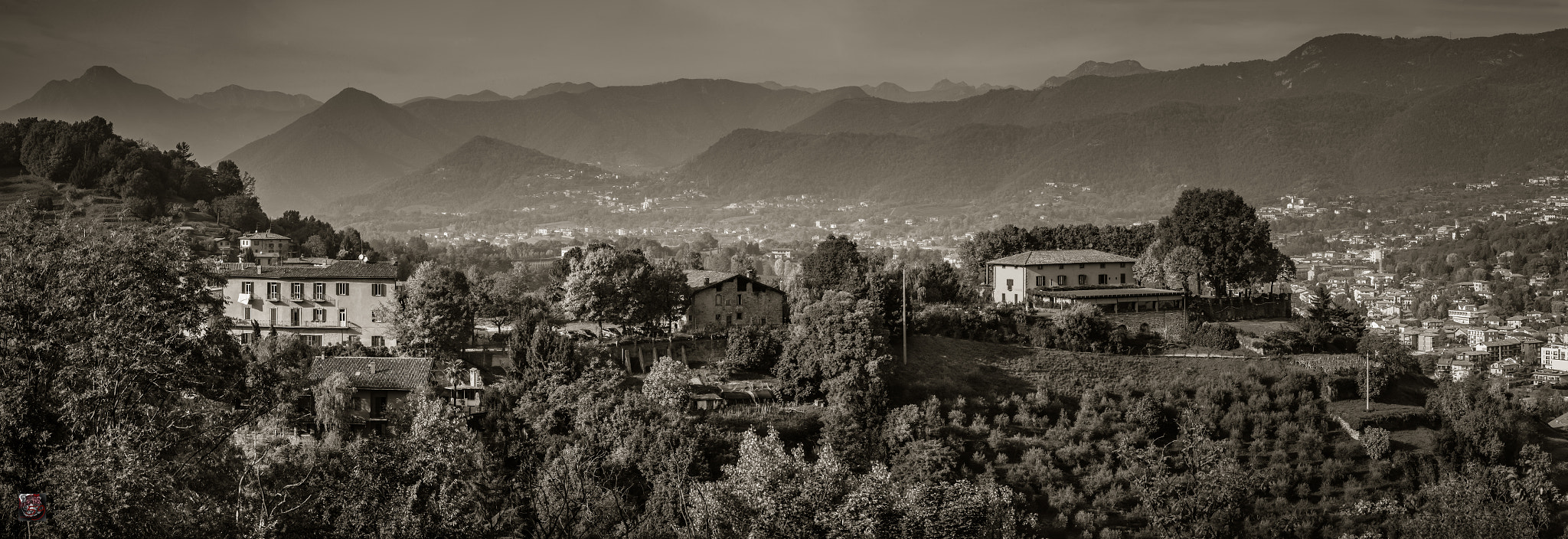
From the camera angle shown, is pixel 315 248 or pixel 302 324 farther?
pixel 315 248

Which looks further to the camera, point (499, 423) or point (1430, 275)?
point (1430, 275)

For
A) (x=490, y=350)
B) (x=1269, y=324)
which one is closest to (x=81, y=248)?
(x=490, y=350)

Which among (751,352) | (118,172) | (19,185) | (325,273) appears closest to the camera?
(751,352)

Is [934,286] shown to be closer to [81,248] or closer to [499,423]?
[499,423]

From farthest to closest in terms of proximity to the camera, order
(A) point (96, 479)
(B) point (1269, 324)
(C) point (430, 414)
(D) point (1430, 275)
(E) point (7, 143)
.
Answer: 1. (D) point (1430, 275)
2. (E) point (7, 143)
3. (B) point (1269, 324)
4. (C) point (430, 414)
5. (A) point (96, 479)

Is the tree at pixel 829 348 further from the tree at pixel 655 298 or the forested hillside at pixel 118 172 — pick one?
the forested hillside at pixel 118 172

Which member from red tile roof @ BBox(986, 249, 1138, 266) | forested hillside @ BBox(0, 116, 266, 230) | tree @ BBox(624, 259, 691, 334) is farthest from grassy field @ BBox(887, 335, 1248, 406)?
forested hillside @ BBox(0, 116, 266, 230)

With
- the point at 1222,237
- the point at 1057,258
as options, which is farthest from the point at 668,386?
the point at 1222,237

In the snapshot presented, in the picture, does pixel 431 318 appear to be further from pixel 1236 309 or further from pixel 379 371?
pixel 1236 309
